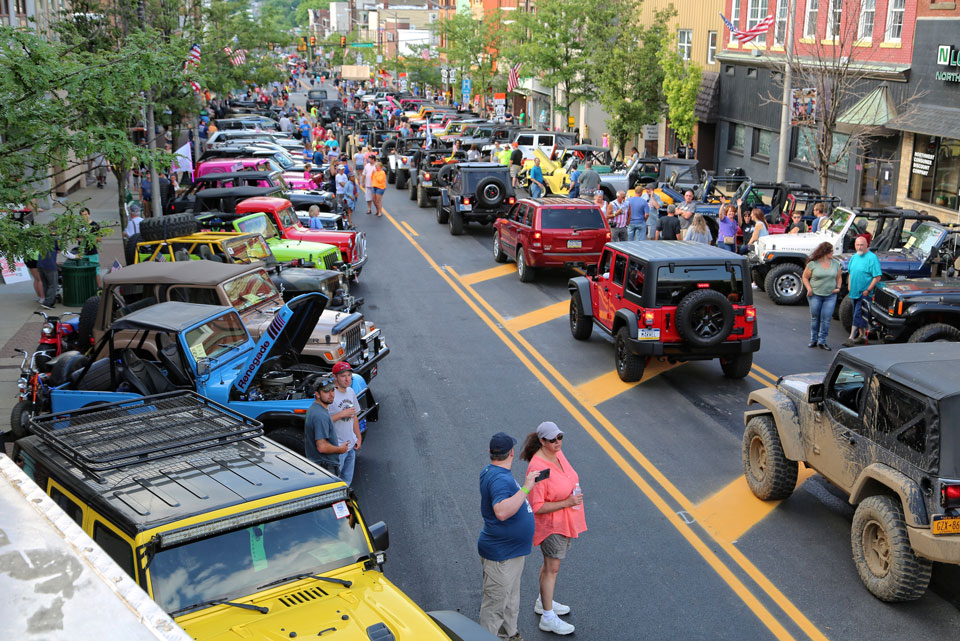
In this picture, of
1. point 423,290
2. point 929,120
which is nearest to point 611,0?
point 929,120

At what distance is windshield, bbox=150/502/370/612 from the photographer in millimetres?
5805

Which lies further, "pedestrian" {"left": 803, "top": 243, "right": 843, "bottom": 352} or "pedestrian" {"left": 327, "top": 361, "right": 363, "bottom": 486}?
"pedestrian" {"left": 803, "top": 243, "right": 843, "bottom": 352}

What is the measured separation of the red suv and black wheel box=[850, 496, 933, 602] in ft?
39.9

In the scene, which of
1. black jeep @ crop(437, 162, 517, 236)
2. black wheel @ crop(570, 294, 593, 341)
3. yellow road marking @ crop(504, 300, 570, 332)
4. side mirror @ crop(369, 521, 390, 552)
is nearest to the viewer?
side mirror @ crop(369, 521, 390, 552)

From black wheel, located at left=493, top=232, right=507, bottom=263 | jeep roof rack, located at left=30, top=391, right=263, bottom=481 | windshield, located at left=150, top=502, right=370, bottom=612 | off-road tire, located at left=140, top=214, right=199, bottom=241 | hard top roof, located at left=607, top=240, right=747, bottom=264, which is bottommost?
black wheel, located at left=493, top=232, right=507, bottom=263

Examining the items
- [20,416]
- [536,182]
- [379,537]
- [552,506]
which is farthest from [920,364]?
[536,182]

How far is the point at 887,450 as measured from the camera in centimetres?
815

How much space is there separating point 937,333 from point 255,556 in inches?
451

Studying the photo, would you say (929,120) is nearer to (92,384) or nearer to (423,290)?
(423,290)

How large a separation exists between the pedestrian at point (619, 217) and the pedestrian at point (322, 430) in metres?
14.6

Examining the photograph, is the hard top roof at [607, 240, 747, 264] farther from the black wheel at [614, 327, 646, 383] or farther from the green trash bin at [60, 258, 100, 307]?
the green trash bin at [60, 258, 100, 307]

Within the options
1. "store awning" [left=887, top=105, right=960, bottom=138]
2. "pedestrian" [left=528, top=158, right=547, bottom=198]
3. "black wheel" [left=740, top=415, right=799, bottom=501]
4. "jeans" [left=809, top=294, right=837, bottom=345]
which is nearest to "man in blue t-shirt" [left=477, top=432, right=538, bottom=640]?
"black wheel" [left=740, top=415, right=799, bottom=501]

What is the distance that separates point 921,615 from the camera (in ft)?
25.6

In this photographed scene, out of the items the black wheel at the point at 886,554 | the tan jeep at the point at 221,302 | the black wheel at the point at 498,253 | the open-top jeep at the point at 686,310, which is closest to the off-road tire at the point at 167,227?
the tan jeep at the point at 221,302
